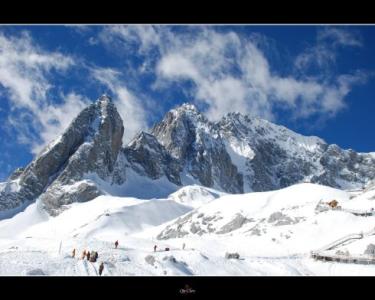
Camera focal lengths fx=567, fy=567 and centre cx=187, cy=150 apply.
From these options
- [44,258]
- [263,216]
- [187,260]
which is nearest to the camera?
[44,258]

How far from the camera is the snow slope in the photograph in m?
45.2

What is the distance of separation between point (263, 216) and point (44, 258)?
73.4 m

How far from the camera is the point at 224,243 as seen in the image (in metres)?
85.4

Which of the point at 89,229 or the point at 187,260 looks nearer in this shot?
the point at 187,260

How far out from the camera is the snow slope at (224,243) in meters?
45.2
